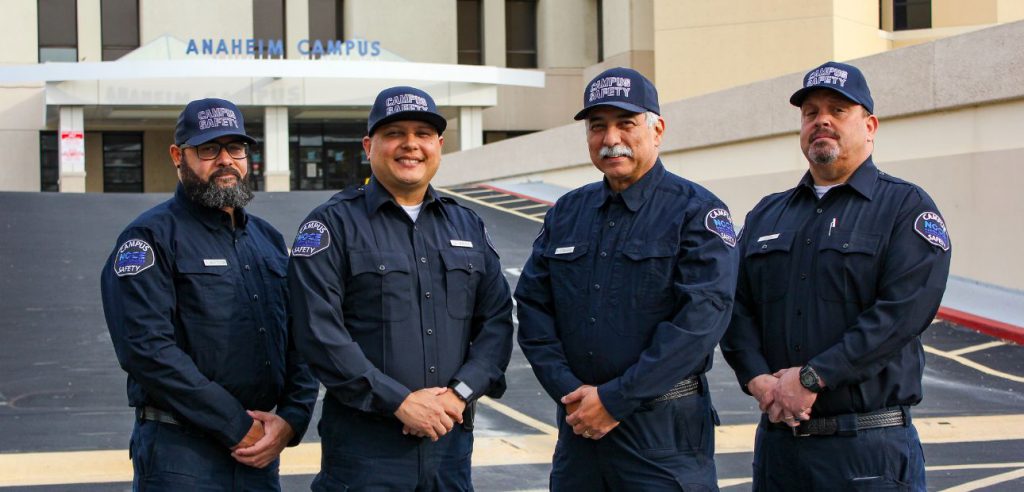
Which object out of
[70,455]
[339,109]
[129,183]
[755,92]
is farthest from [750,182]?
[129,183]

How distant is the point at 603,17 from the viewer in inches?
1510

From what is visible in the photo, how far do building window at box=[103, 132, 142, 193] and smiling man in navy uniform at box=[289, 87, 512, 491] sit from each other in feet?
118

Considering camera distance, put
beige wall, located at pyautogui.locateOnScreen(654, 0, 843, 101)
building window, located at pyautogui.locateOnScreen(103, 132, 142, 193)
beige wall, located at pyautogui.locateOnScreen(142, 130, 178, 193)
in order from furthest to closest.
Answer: beige wall, located at pyautogui.locateOnScreen(142, 130, 178, 193), building window, located at pyautogui.locateOnScreen(103, 132, 142, 193), beige wall, located at pyautogui.locateOnScreen(654, 0, 843, 101)

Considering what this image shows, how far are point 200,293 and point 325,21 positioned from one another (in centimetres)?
3643

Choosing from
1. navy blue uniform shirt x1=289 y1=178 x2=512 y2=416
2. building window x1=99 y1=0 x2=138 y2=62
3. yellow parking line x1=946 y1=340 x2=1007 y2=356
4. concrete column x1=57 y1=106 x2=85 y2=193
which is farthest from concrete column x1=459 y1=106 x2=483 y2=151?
navy blue uniform shirt x1=289 y1=178 x2=512 y2=416

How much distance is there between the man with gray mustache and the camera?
14.3 ft

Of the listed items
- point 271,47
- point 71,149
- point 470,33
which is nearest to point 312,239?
point 71,149

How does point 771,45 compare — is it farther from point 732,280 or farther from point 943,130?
point 732,280

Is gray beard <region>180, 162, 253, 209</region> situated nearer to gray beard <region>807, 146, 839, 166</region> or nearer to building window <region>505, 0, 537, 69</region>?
gray beard <region>807, 146, 839, 166</region>

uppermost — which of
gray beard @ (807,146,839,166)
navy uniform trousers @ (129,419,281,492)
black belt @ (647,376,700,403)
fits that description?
gray beard @ (807,146,839,166)

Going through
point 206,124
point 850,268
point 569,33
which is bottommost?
point 850,268

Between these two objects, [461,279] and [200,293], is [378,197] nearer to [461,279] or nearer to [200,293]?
[461,279]

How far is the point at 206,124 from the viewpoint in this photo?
187 inches

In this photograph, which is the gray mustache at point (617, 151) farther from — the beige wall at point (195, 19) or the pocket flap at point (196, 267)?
the beige wall at point (195, 19)
